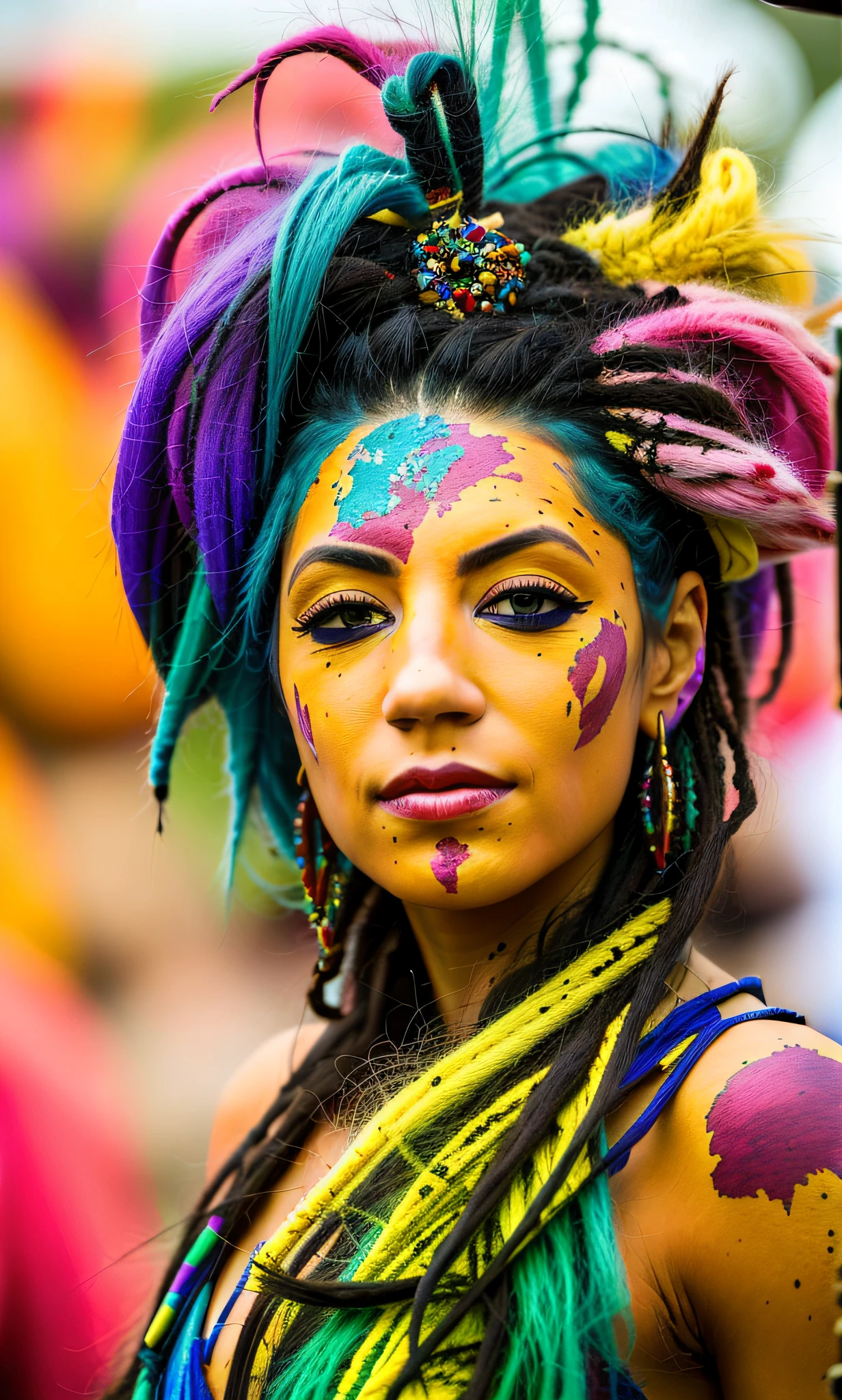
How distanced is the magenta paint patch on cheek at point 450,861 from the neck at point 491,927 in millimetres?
113

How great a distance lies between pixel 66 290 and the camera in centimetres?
303

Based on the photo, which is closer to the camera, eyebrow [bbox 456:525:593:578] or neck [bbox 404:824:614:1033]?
eyebrow [bbox 456:525:593:578]

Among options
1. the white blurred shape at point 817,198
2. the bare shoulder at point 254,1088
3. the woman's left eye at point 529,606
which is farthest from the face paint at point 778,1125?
the white blurred shape at point 817,198

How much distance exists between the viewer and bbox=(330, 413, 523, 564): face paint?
143 cm

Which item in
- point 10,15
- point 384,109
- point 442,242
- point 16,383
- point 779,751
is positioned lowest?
point 779,751

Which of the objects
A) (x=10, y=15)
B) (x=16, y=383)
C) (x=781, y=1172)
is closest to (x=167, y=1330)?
(x=781, y=1172)

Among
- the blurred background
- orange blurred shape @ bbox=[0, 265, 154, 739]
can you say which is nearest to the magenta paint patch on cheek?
the blurred background

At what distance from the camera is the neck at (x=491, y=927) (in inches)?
60.5

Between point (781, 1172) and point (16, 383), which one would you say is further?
point (16, 383)

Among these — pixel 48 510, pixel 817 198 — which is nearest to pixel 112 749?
pixel 48 510

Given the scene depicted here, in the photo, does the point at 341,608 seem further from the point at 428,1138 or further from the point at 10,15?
the point at 10,15

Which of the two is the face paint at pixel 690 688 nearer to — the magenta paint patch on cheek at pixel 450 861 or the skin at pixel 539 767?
the skin at pixel 539 767

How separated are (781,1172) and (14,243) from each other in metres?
3.03

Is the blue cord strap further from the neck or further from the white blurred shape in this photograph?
the white blurred shape
